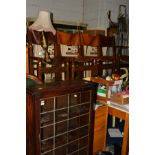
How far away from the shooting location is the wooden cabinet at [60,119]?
4.56ft

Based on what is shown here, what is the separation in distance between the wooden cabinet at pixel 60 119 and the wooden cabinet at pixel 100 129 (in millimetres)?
147

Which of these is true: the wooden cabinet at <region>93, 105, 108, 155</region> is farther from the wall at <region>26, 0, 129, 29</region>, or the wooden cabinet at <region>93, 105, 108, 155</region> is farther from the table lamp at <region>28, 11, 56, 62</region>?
the wall at <region>26, 0, 129, 29</region>

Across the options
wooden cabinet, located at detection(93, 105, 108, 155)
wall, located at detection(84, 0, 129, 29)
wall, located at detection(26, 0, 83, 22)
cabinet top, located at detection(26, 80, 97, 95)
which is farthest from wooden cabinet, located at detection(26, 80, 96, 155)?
wall, located at detection(84, 0, 129, 29)

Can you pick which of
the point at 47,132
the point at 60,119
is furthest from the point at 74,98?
the point at 47,132

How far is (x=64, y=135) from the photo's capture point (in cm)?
164

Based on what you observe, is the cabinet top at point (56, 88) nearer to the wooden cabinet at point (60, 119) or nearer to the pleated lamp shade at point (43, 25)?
the wooden cabinet at point (60, 119)

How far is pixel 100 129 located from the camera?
200cm

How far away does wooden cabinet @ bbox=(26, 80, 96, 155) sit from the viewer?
139 cm

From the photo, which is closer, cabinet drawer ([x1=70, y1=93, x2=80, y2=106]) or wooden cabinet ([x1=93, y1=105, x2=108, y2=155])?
cabinet drawer ([x1=70, y1=93, x2=80, y2=106])

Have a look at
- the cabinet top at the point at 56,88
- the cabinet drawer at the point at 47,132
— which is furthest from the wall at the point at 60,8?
the cabinet drawer at the point at 47,132

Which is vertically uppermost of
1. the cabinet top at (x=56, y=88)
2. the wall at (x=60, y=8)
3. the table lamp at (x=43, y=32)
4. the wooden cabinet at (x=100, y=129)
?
the wall at (x=60, y=8)

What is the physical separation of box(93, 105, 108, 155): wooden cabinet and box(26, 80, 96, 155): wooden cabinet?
0.15 meters

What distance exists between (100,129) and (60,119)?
0.59 metres
